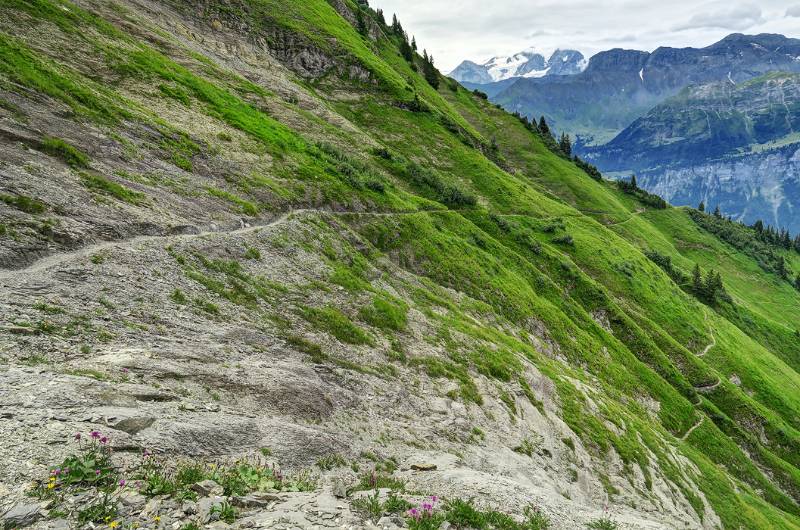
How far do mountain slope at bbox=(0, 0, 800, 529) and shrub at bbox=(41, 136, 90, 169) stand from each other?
250 millimetres

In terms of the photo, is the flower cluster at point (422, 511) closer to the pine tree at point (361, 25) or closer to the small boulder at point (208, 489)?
the small boulder at point (208, 489)

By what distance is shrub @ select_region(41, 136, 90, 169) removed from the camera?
30.2 metres

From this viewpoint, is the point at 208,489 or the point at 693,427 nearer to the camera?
the point at 208,489

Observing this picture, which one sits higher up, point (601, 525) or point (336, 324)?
point (601, 525)

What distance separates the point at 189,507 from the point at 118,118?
41.7 metres

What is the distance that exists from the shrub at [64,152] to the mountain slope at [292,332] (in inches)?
9.8

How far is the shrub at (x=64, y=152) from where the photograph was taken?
3025cm

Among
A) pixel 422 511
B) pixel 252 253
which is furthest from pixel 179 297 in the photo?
pixel 422 511

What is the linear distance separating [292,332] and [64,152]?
71.7ft

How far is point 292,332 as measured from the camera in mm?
27969

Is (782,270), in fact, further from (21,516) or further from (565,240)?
(21,516)

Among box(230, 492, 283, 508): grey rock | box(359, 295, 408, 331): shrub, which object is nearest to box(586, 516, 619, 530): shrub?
box(230, 492, 283, 508): grey rock

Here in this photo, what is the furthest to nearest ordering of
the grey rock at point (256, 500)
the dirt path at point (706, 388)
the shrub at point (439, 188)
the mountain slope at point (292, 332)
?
the shrub at point (439, 188) < the dirt path at point (706, 388) < the mountain slope at point (292, 332) < the grey rock at point (256, 500)

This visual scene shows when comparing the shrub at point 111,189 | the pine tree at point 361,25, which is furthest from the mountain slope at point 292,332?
the pine tree at point 361,25
